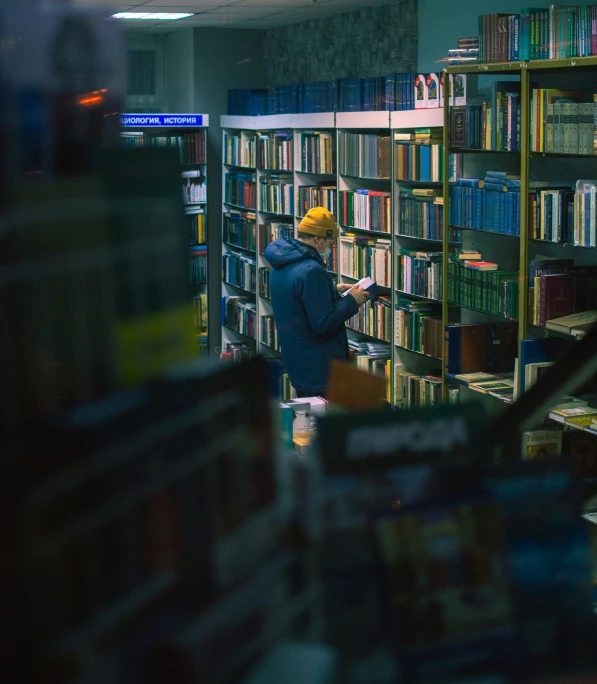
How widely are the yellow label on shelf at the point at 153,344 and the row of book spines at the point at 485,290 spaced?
15.0 ft

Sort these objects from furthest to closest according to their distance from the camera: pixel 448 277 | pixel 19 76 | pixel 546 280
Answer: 1. pixel 448 277
2. pixel 546 280
3. pixel 19 76

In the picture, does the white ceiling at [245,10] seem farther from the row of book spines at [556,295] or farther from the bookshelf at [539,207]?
the row of book spines at [556,295]

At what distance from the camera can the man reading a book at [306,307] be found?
4.77 metres

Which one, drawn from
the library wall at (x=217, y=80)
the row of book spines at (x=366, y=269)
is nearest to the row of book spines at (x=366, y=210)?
the row of book spines at (x=366, y=269)

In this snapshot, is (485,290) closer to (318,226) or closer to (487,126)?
(487,126)

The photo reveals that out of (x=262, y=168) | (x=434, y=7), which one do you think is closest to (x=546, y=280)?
(x=434, y=7)

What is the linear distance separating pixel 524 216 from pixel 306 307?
1.16 m

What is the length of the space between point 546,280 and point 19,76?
441cm

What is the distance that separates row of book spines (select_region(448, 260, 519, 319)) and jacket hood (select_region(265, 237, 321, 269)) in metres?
0.92

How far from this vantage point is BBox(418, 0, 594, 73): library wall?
6.22 metres

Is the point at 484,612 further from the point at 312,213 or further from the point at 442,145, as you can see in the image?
the point at 442,145

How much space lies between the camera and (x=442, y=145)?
5.71 m

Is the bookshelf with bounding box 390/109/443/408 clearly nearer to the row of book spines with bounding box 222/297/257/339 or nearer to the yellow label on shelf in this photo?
the row of book spines with bounding box 222/297/257/339

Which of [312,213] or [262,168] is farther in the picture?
[262,168]
